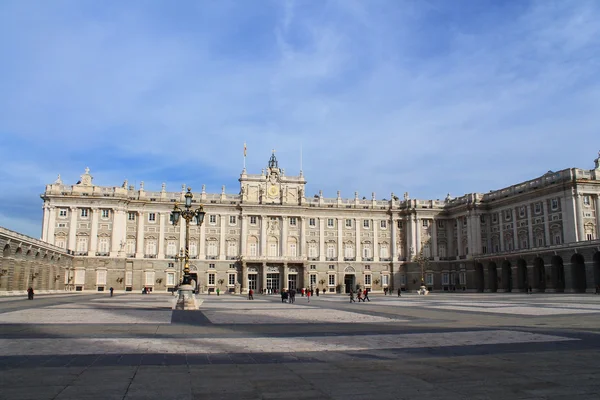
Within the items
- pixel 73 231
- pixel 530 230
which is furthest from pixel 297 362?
pixel 73 231

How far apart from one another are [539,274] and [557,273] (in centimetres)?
457

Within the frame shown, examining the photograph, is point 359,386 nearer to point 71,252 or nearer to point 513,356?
point 513,356

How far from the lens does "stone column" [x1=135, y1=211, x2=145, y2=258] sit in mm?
82275

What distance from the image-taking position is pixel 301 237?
88.0 m

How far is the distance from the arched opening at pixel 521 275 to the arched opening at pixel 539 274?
231cm

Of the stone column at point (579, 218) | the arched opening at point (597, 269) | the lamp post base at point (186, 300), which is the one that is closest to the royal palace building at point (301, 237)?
the stone column at point (579, 218)

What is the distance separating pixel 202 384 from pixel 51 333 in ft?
34.3

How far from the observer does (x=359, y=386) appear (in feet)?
30.1

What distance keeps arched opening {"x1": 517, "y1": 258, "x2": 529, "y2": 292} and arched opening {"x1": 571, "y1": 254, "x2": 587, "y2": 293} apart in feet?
30.0

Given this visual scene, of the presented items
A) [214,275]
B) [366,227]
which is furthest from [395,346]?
[366,227]

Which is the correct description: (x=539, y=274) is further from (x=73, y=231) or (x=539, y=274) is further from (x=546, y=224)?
(x=73, y=231)

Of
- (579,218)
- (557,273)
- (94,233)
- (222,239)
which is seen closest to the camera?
(579,218)

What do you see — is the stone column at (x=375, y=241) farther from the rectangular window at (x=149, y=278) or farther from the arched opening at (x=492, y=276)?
the rectangular window at (x=149, y=278)

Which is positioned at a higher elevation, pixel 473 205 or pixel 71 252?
pixel 473 205
